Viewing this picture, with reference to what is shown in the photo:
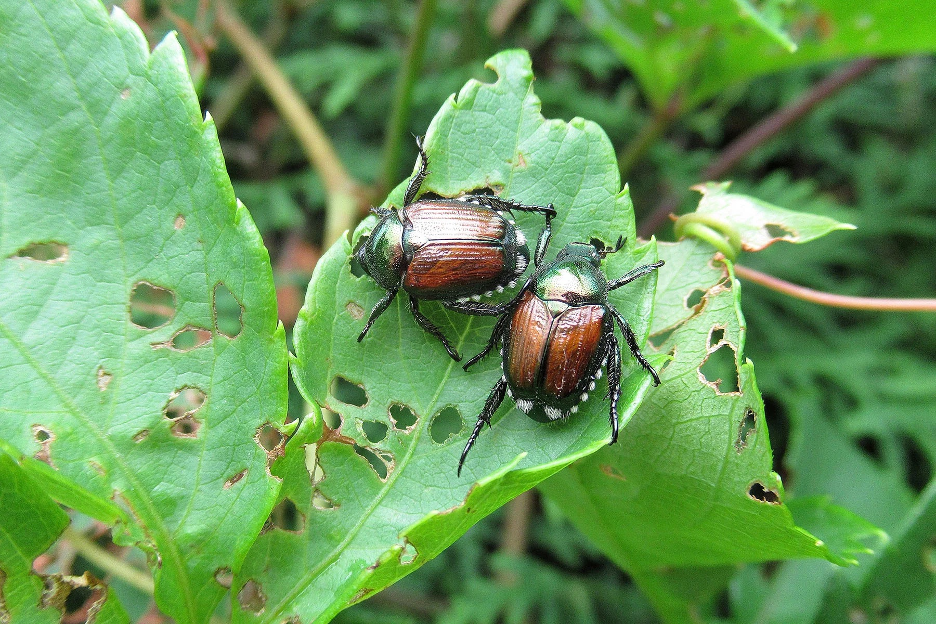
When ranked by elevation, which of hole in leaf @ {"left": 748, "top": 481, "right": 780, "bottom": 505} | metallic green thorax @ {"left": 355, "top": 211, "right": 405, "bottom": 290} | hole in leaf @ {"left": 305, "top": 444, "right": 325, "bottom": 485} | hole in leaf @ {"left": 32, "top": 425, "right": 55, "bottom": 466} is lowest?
hole in leaf @ {"left": 748, "top": 481, "right": 780, "bottom": 505}

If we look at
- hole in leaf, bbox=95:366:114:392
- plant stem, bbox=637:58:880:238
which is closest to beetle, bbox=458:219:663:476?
hole in leaf, bbox=95:366:114:392

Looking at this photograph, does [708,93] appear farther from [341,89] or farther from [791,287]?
[341,89]

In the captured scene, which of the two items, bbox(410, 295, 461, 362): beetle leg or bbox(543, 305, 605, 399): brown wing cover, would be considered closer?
bbox(410, 295, 461, 362): beetle leg

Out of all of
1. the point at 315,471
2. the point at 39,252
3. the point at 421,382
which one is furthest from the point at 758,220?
the point at 39,252

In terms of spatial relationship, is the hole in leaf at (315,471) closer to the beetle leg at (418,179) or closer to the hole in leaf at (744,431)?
the beetle leg at (418,179)

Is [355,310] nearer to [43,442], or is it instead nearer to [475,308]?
[475,308]

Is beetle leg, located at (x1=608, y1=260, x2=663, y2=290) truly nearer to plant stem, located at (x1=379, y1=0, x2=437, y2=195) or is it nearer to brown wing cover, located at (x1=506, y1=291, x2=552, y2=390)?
brown wing cover, located at (x1=506, y1=291, x2=552, y2=390)

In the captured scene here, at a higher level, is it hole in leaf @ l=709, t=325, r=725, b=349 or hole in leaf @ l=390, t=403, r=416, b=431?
hole in leaf @ l=709, t=325, r=725, b=349
